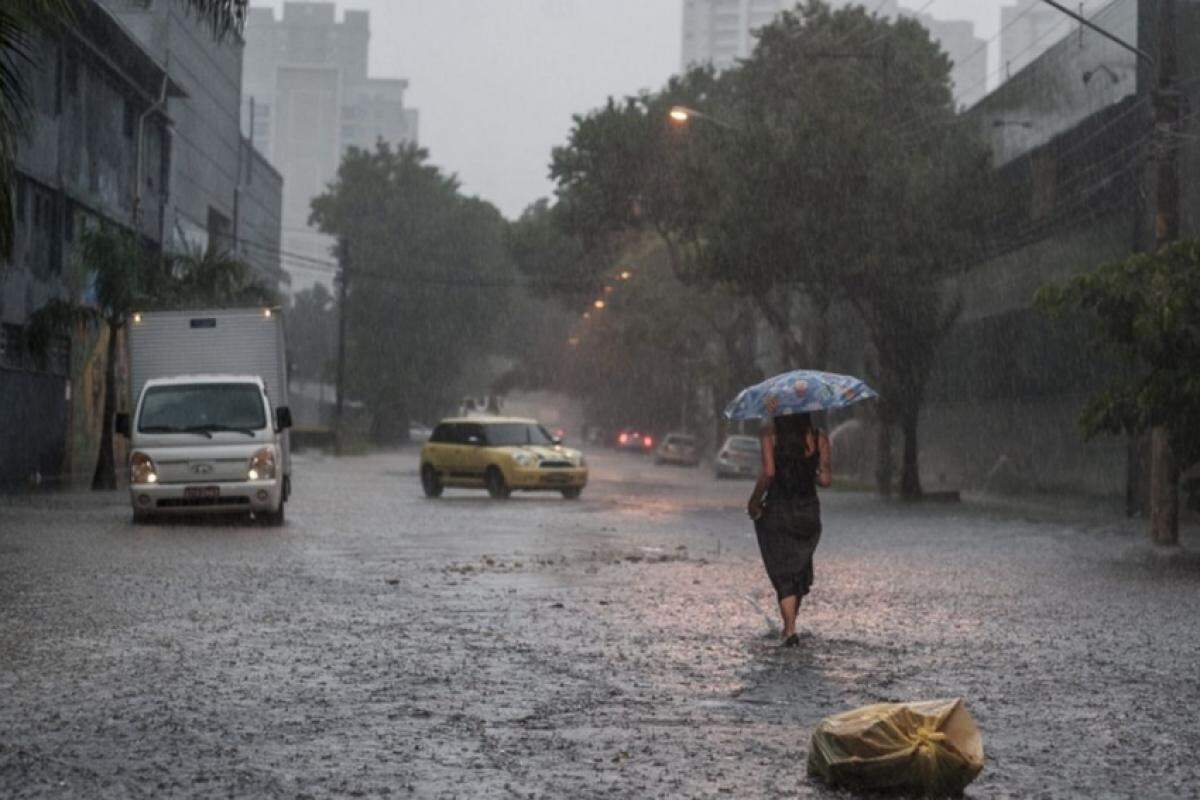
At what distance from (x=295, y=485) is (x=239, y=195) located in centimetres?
2954

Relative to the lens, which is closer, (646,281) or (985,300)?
(985,300)

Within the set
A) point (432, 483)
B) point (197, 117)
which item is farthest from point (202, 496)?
point (197, 117)

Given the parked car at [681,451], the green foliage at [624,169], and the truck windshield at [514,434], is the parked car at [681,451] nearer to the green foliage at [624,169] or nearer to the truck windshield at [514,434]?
the green foliage at [624,169]

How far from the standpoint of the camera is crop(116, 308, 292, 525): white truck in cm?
2562

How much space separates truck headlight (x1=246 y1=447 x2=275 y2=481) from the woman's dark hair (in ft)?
44.3

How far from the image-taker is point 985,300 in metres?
50.4

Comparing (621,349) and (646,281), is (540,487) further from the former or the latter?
(621,349)

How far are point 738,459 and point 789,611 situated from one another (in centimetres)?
4559

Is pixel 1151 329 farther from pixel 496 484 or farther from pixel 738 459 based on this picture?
pixel 738 459

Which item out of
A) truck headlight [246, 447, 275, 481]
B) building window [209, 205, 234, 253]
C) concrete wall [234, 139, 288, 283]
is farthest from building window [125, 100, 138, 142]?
truck headlight [246, 447, 275, 481]

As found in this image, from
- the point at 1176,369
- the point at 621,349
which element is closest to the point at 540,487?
the point at 1176,369

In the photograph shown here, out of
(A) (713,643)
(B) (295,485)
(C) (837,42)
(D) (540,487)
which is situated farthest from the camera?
(C) (837,42)

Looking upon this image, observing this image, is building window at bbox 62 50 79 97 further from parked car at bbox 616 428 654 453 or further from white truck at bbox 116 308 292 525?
parked car at bbox 616 428 654 453

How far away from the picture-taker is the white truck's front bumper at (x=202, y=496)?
2556cm
